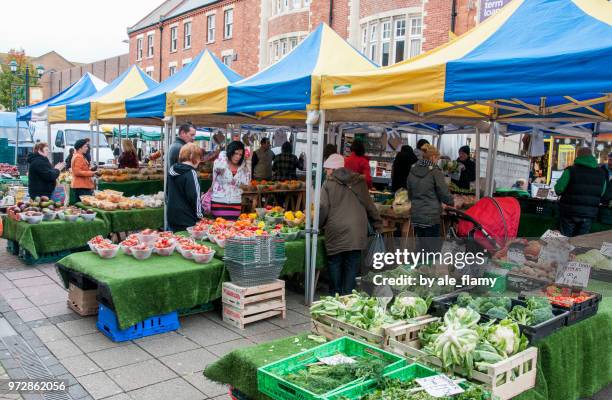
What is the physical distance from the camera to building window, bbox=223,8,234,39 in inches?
1117

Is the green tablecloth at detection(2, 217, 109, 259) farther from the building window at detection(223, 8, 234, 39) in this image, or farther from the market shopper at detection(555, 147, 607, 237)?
the building window at detection(223, 8, 234, 39)

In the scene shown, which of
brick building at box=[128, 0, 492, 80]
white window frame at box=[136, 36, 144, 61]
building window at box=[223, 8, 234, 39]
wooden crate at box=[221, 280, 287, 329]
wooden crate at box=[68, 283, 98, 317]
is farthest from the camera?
white window frame at box=[136, 36, 144, 61]

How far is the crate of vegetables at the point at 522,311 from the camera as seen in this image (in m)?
3.14

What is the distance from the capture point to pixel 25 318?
5.39 metres

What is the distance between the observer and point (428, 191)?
660 centimetres

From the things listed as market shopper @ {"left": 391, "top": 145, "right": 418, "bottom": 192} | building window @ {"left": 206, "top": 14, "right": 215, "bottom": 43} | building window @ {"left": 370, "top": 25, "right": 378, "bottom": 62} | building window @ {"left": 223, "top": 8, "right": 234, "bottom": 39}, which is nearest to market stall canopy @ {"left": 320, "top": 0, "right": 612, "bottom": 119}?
market shopper @ {"left": 391, "top": 145, "right": 418, "bottom": 192}

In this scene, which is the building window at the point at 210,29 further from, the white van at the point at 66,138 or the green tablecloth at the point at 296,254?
the green tablecloth at the point at 296,254

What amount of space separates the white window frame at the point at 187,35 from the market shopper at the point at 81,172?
988 inches

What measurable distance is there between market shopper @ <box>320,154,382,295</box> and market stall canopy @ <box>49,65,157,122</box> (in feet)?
17.9

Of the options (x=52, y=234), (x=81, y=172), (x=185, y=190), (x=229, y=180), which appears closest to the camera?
(x=185, y=190)

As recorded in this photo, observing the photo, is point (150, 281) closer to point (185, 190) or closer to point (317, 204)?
point (185, 190)

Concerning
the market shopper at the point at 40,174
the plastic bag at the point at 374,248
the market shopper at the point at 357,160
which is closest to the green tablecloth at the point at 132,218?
the market shopper at the point at 40,174

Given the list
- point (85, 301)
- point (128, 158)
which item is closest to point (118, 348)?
point (85, 301)

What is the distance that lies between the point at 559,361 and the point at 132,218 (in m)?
6.80
